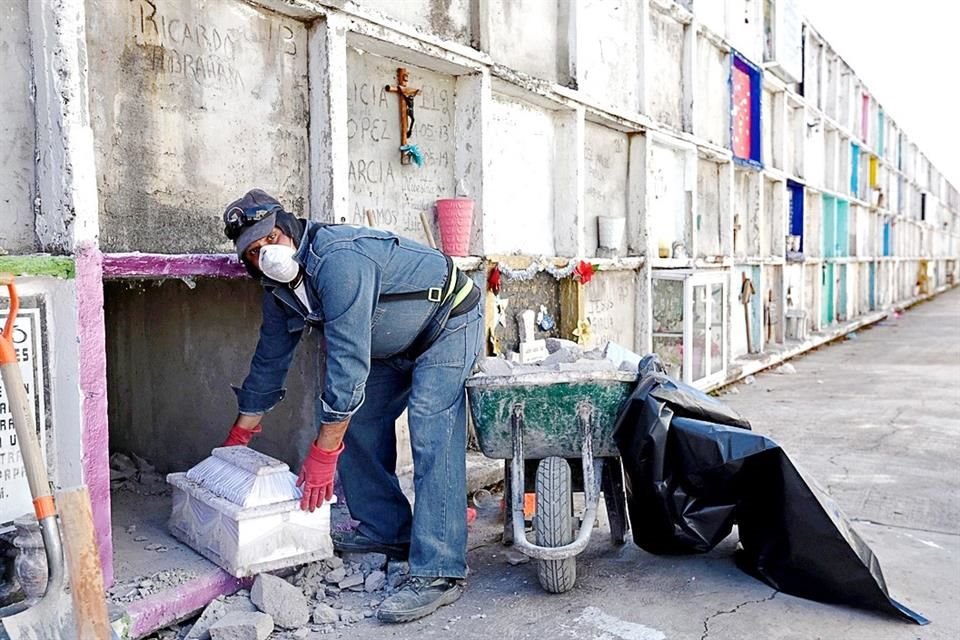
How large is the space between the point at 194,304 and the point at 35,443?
101 inches

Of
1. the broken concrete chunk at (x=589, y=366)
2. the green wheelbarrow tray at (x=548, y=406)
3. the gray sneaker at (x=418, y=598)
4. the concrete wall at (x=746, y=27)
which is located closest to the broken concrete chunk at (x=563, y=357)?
the broken concrete chunk at (x=589, y=366)

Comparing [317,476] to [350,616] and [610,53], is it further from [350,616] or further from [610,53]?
[610,53]

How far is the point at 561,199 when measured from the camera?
6855mm

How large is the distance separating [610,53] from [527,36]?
144 centimetres

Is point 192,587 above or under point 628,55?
under

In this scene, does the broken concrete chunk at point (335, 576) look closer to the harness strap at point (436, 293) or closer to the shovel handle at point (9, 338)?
the harness strap at point (436, 293)

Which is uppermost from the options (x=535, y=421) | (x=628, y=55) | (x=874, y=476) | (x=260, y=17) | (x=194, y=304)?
(x=628, y=55)

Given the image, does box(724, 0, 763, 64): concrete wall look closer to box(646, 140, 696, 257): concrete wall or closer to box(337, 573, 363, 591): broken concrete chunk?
box(646, 140, 696, 257): concrete wall

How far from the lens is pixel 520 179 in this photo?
6.39m

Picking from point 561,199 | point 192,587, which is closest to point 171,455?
point 192,587

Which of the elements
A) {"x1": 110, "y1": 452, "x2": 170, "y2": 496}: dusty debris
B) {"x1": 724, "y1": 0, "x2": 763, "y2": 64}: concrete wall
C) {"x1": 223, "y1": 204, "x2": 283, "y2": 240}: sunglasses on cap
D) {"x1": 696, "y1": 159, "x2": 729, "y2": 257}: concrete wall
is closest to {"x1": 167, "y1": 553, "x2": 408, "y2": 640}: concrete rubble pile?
{"x1": 223, "y1": 204, "x2": 283, "y2": 240}: sunglasses on cap

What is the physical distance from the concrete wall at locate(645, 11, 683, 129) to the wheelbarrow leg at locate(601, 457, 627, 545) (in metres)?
5.15

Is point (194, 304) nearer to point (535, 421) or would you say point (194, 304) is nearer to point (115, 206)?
point (115, 206)

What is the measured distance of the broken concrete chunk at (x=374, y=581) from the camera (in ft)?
12.1
